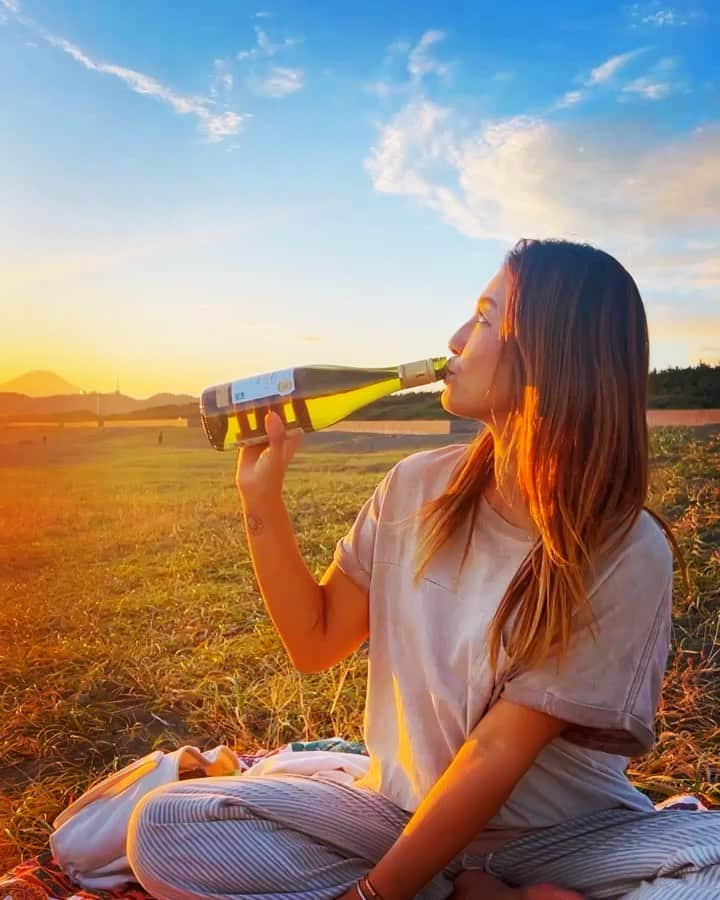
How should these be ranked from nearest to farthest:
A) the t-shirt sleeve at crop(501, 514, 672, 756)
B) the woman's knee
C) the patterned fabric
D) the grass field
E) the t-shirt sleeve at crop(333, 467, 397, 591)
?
the t-shirt sleeve at crop(501, 514, 672, 756) < the woman's knee < the t-shirt sleeve at crop(333, 467, 397, 591) < the patterned fabric < the grass field

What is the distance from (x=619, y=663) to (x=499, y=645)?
22cm

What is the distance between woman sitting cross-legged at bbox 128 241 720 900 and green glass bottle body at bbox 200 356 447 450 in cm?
9

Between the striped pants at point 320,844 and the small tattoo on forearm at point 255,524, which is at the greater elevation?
the small tattoo on forearm at point 255,524

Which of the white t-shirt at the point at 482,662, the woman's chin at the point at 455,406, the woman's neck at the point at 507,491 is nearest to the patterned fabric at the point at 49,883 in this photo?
the white t-shirt at the point at 482,662

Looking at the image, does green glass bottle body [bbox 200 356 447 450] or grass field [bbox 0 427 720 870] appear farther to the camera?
grass field [bbox 0 427 720 870]

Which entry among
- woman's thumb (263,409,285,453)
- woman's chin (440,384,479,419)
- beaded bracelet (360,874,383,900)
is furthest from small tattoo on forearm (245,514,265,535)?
beaded bracelet (360,874,383,900)

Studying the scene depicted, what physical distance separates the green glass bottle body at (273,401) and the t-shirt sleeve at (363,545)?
0.24 m

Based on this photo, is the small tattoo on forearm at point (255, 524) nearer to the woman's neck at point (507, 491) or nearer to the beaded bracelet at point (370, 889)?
the woman's neck at point (507, 491)

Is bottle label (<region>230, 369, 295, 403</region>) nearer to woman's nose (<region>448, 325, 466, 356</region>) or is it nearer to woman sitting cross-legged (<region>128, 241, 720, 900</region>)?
woman sitting cross-legged (<region>128, 241, 720, 900</region>)

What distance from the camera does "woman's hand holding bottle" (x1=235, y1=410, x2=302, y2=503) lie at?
188cm

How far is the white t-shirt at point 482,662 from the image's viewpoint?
63.7 inches

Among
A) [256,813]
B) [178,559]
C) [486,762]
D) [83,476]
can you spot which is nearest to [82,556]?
[178,559]

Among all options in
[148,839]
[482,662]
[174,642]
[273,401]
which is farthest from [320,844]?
[174,642]

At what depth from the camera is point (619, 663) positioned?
162 cm
